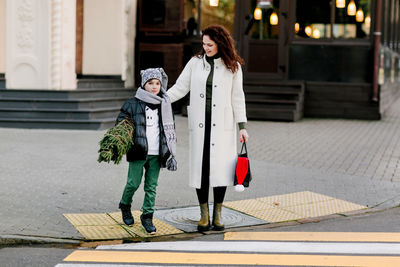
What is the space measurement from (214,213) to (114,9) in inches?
443

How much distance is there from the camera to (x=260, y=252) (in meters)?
5.55

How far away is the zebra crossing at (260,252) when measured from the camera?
17.2 feet

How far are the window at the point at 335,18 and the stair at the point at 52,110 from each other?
646cm

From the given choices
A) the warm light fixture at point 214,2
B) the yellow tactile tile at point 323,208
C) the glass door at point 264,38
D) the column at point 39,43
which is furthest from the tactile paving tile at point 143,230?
the warm light fixture at point 214,2

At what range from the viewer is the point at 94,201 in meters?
7.37

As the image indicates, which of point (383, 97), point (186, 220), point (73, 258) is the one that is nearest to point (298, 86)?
point (383, 97)

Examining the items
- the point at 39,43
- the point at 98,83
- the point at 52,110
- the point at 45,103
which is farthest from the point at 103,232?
the point at 98,83

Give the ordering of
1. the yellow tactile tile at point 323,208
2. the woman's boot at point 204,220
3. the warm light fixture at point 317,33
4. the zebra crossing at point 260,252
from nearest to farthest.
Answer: the zebra crossing at point 260,252, the woman's boot at point 204,220, the yellow tactile tile at point 323,208, the warm light fixture at point 317,33

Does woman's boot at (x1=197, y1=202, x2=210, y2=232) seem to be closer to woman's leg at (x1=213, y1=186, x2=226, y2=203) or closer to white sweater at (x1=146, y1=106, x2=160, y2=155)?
woman's leg at (x1=213, y1=186, x2=226, y2=203)

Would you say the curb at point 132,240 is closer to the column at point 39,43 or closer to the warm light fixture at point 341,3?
the column at point 39,43

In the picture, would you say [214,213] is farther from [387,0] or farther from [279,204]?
[387,0]

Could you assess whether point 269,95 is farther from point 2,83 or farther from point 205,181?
point 205,181

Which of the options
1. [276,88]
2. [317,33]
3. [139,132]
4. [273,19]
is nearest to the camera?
[139,132]

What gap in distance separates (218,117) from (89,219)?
5.46ft
